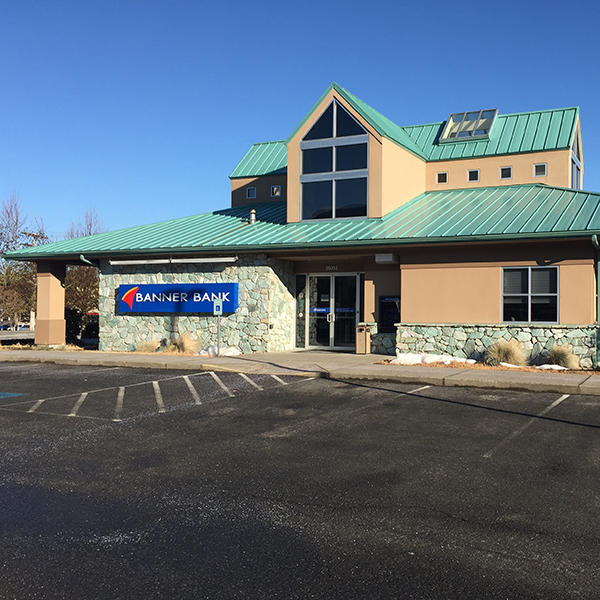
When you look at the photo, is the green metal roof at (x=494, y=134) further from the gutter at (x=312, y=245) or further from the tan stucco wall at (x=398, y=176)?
the gutter at (x=312, y=245)

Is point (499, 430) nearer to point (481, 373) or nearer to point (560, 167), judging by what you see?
point (481, 373)

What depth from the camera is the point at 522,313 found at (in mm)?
17641

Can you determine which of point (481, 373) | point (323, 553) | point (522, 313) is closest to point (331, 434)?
point (323, 553)

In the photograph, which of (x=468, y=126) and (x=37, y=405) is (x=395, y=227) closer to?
(x=468, y=126)

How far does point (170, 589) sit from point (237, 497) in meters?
1.98

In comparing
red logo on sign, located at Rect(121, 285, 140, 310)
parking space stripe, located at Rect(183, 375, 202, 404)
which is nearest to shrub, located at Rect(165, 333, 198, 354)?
red logo on sign, located at Rect(121, 285, 140, 310)

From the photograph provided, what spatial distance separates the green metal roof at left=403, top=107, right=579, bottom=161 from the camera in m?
23.2

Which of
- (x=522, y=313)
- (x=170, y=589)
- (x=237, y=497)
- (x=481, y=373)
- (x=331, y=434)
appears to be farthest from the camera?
(x=522, y=313)

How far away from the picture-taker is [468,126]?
25703 millimetres

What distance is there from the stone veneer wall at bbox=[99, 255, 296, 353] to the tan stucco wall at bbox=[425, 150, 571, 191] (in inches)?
283

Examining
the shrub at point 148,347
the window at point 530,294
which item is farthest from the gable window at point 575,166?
the shrub at point 148,347

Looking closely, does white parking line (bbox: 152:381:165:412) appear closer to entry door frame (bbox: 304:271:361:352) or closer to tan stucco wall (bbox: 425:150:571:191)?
entry door frame (bbox: 304:271:361:352)

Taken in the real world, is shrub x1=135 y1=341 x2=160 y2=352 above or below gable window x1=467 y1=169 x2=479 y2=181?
below

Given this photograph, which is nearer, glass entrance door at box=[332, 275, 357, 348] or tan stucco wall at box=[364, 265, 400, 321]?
tan stucco wall at box=[364, 265, 400, 321]
